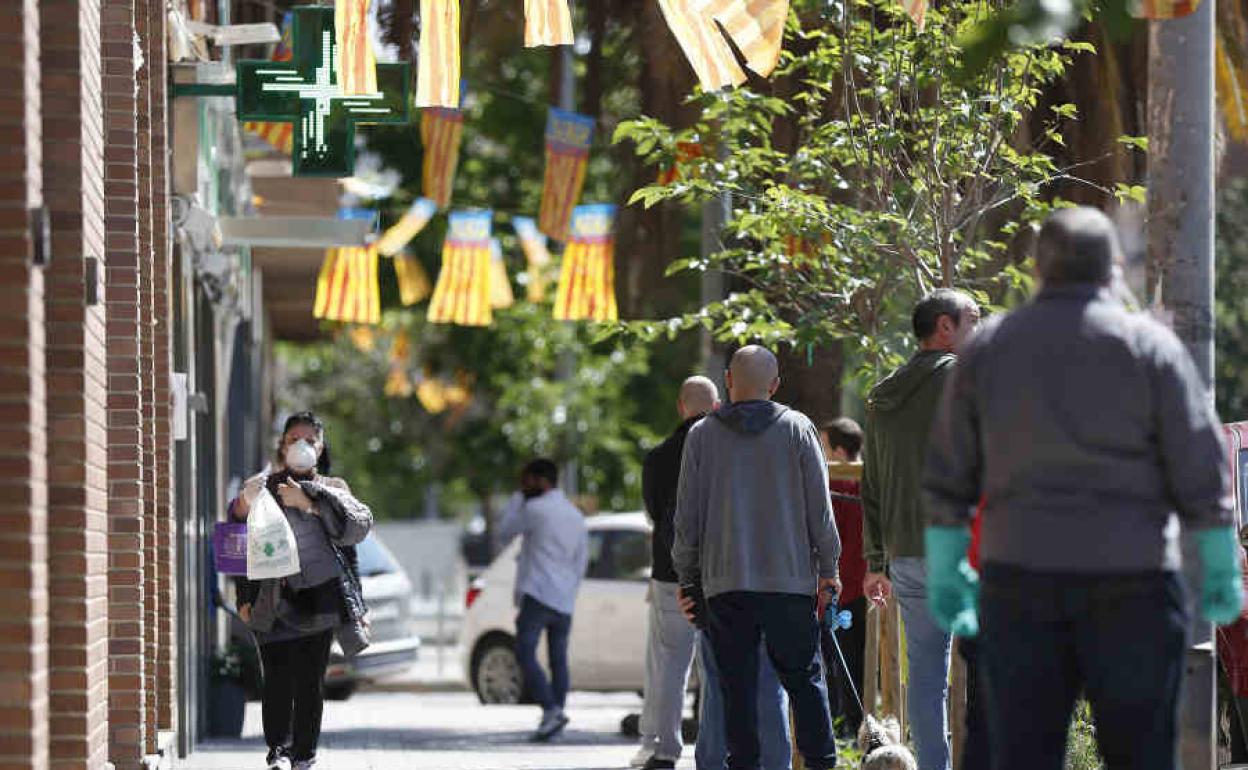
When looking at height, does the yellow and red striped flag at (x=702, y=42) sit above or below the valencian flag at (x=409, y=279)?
above

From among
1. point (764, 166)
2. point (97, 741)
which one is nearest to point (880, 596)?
point (97, 741)

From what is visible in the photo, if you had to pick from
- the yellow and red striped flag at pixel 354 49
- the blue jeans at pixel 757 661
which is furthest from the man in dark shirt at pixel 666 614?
the yellow and red striped flag at pixel 354 49

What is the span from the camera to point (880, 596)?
9.20m

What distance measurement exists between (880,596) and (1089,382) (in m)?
3.30

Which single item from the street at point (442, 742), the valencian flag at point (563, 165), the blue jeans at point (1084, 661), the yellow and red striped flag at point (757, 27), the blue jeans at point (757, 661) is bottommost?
the street at point (442, 742)

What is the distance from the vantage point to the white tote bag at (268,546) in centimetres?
1088

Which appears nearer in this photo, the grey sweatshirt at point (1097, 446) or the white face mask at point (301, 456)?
the grey sweatshirt at point (1097, 446)

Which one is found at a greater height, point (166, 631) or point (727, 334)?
point (727, 334)

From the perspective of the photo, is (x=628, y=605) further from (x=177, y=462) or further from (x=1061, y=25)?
(x=1061, y=25)

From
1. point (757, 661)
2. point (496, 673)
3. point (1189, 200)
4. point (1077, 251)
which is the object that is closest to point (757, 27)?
point (757, 661)

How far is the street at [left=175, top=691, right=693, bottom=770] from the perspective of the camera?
44.3ft

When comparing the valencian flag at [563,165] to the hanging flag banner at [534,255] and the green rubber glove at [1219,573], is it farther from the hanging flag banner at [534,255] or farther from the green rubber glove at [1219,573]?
the green rubber glove at [1219,573]

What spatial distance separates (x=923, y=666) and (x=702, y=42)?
386cm

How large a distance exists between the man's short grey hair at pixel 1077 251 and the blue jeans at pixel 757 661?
334 centimetres
